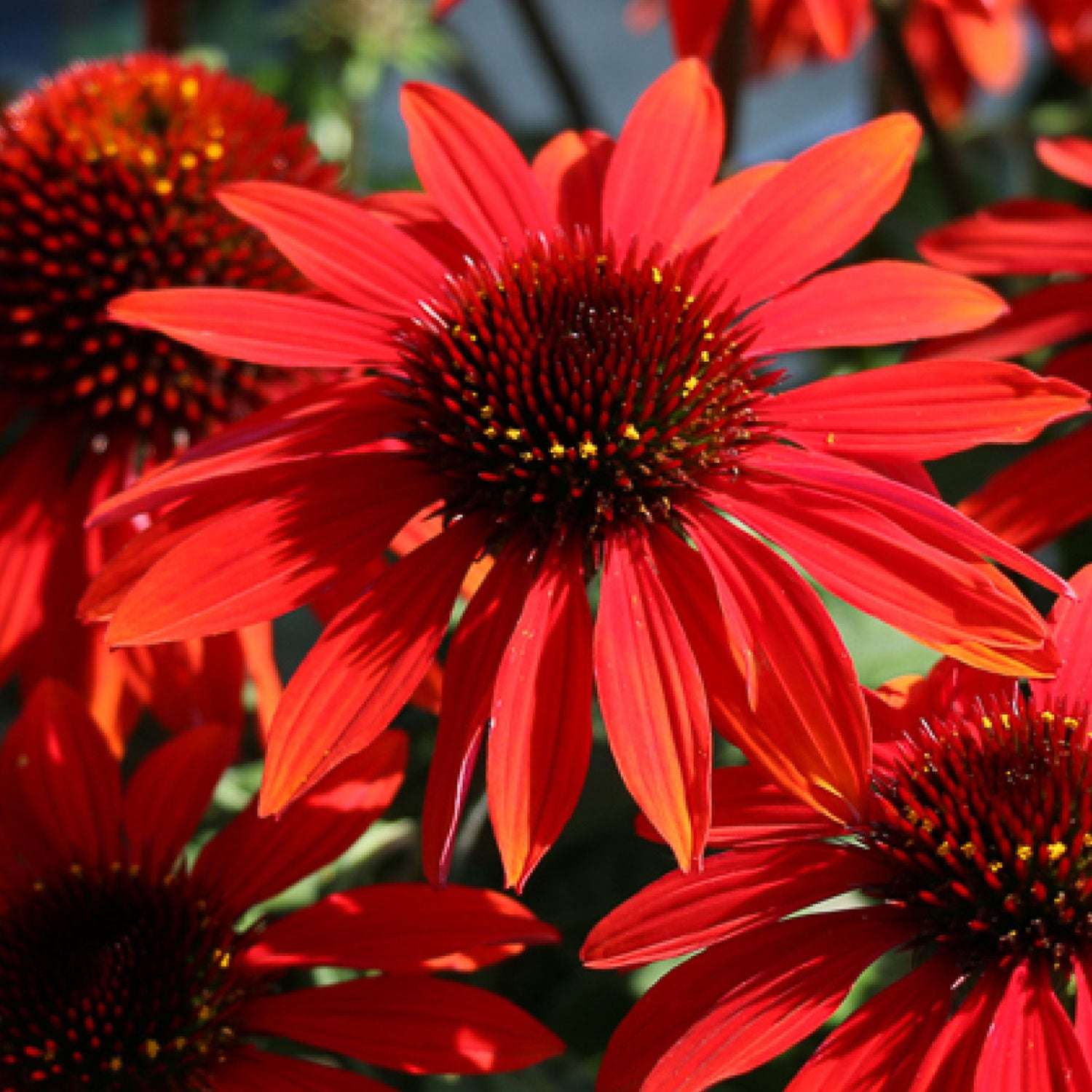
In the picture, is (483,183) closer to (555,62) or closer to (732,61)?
(732,61)

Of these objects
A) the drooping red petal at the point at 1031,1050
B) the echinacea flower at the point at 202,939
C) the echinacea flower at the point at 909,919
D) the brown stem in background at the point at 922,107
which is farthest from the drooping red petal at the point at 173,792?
the brown stem in background at the point at 922,107

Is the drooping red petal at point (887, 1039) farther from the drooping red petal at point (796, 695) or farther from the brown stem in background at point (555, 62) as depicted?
the brown stem in background at point (555, 62)

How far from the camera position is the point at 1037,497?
0.57 m

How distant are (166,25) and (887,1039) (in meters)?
0.78

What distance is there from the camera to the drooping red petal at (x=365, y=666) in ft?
1.54

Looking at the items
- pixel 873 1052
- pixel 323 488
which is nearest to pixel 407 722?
pixel 323 488

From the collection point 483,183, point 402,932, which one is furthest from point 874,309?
point 402,932

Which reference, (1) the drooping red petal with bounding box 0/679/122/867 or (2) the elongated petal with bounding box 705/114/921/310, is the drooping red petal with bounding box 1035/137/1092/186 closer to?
(2) the elongated petal with bounding box 705/114/921/310

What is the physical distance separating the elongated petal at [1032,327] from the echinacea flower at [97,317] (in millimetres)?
293

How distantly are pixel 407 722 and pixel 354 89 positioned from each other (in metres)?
0.55

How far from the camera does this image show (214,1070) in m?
0.54

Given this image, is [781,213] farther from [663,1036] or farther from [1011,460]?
[663,1036]

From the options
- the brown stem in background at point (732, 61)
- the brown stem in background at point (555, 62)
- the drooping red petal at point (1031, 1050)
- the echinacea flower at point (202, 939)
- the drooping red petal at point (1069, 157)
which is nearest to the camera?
the drooping red petal at point (1031, 1050)

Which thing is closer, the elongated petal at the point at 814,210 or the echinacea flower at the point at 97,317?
the elongated petal at the point at 814,210
